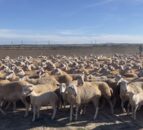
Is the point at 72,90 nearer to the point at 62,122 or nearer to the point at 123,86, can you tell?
the point at 62,122

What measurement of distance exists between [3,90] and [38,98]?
6.69 ft

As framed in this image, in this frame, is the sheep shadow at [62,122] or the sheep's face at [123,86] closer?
the sheep shadow at [62,122]

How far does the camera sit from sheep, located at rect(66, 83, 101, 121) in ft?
43.6

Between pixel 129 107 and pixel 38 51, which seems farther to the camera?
pixel 38 51

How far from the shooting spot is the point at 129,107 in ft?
47.1

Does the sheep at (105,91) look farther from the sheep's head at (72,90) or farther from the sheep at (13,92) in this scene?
the sheep at (13,92)

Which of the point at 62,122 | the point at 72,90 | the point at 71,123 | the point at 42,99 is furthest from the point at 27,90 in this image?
the point at 71,123

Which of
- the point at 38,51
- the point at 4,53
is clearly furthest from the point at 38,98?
the point at 38,51

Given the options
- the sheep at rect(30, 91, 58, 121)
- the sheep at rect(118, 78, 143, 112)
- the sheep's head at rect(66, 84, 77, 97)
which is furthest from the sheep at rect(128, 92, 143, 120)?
the sheep at rect(30, 91, 58, 121)

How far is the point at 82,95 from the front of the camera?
44.6 feet

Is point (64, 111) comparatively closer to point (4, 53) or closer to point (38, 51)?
point (4, 53)

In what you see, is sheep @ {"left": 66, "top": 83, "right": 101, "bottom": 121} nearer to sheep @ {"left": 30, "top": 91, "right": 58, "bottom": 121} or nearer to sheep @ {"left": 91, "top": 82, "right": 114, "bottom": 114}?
sheep @ {"left": 91, "top": 82, "right": 114, "bottom": 114}

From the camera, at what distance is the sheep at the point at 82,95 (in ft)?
43.6

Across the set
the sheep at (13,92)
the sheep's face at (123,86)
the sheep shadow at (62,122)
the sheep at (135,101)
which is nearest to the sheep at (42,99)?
the sheep shadow at (62,122)
